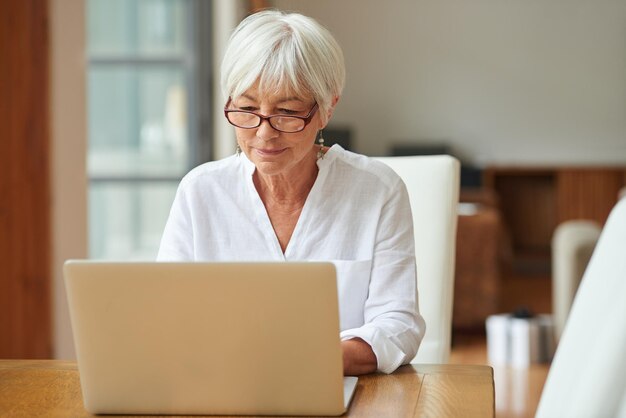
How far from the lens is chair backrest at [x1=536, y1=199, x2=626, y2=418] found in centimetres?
73

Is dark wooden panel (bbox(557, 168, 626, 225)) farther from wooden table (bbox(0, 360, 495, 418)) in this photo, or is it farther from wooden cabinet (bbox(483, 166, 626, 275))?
wooden table (bbox(0, 360, 495, 418))

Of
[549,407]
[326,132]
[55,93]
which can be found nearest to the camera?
[549,407]

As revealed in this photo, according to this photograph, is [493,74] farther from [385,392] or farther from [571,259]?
[385,392]

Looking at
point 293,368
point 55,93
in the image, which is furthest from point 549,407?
point 55,93

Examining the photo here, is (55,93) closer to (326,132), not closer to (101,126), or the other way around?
(101,126)

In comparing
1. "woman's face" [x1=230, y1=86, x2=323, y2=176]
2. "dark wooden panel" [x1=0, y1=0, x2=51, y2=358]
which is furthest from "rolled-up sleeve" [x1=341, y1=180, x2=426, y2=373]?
"dark wooden panel" [x1=0, y1=0, x2=51, y2=358]

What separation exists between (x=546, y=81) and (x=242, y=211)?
24.6ft

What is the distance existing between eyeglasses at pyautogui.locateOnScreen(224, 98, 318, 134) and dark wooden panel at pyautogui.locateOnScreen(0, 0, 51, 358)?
1646 mm

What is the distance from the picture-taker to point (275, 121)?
1489 mm

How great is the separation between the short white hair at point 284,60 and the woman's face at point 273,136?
0.04ft

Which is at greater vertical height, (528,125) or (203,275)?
(203,275)

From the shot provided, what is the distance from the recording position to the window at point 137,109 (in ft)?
15.5

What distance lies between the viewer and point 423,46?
8820 millimetres

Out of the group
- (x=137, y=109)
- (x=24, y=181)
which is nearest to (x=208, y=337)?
(x=24, y=181)
